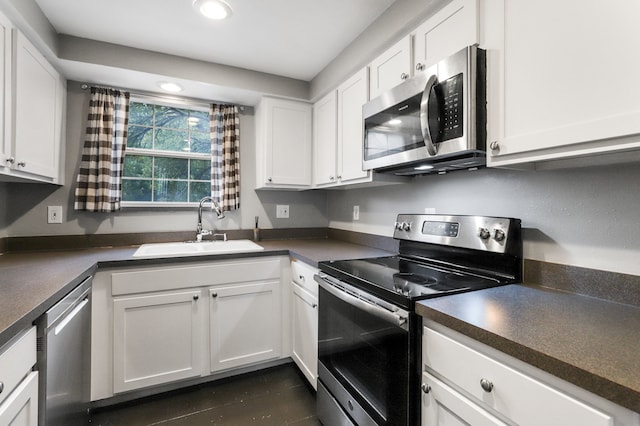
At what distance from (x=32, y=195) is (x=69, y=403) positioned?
1494 mm

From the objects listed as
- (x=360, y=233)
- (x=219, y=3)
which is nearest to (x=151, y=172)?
(x=219, y=3)

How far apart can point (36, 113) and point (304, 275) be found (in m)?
1.81

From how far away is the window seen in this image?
2.41 m

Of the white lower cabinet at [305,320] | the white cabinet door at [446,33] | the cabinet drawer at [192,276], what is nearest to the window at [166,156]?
the cabinet drawer at [192,276]

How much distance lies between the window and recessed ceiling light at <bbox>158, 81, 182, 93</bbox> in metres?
0.21

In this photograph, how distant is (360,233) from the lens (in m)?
2.43

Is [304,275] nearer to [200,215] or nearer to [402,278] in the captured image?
[402,278]

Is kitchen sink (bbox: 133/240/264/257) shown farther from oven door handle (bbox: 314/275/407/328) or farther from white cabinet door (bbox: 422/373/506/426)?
white cabinet door (bbox: 422/373/506/426)

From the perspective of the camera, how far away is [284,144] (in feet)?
8.18

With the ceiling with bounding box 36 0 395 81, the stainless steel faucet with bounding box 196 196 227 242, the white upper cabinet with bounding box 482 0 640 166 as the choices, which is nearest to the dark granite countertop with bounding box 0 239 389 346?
the stainless steel faucet with bounding box 196 196 227 242

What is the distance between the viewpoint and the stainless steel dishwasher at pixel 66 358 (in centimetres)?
104

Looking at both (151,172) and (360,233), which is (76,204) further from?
(360,233)

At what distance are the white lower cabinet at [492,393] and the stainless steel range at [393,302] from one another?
0.23 ft

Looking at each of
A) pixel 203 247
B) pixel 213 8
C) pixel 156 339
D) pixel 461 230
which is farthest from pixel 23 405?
pixel 213 8
